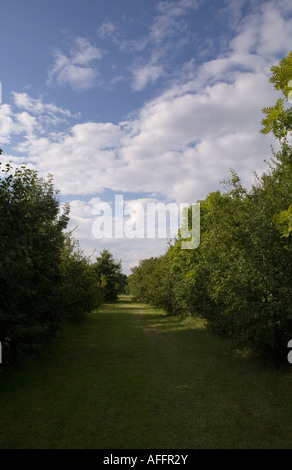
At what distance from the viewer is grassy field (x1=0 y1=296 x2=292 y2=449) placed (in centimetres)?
581

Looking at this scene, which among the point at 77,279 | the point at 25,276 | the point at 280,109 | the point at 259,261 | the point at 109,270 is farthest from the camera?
the point at 109,270

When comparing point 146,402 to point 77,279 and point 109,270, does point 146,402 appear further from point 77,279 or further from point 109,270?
point 109,270

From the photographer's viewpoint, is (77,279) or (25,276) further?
(77,279)

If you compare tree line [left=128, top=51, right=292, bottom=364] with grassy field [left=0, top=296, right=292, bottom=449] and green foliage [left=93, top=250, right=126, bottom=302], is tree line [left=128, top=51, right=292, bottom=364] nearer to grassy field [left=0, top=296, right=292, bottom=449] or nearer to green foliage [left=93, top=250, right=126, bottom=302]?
grassy field [left=0, top=296, right=292, bottom=449]

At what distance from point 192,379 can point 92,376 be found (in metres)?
3.40

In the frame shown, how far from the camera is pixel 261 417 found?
673 cm

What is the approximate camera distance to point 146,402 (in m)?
7.65

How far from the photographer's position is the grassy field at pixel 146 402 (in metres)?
5.81

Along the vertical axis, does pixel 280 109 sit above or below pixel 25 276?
above

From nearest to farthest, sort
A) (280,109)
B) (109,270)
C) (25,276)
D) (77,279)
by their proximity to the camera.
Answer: (280,109) → (25,276) → (77,279) → (109,270)

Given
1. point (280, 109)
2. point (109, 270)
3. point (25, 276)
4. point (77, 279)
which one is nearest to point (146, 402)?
point (25, 276)

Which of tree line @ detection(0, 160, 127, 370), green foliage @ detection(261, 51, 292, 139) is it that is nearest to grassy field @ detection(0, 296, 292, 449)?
tree line @ detection(0, 160, 127, 370)

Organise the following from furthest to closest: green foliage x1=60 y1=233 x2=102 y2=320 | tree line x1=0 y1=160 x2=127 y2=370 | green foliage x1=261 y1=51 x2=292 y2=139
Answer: green foliage x1=60 y1=233 x2=102 y2=320, tree line x1=0 y1=160 x2=127 y2=370, green foliage x1=261 y1=51 x2=292 y2=139

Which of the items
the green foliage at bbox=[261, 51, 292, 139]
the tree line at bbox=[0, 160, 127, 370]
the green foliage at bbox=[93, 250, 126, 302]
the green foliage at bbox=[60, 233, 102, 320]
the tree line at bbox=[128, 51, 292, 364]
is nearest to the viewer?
the green foliage at bbox=[261, 51, 292, 139]
